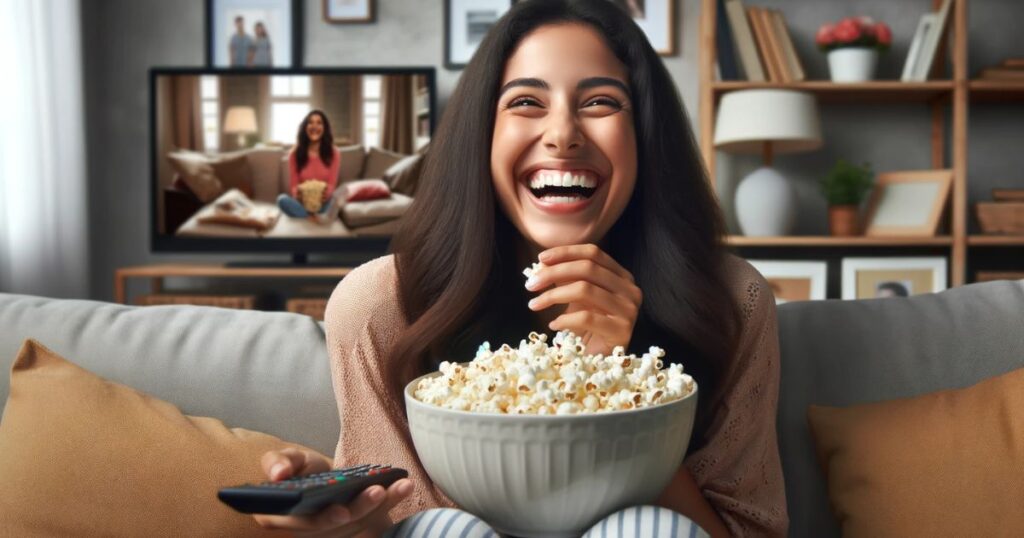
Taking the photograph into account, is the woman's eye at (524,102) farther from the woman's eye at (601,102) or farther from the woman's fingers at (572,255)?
the woman's fingers at (572,255)

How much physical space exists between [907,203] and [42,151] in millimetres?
3070

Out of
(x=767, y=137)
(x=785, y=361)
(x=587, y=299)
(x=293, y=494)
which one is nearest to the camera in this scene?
(x=293, y=494)

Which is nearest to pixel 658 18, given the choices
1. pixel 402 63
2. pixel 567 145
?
pixel 402 63

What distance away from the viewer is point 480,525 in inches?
24.5

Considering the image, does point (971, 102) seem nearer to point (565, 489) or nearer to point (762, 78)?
point (762, 78)

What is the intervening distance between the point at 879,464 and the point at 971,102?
265 cm

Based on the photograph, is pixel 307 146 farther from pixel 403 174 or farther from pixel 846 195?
pixel 846 195

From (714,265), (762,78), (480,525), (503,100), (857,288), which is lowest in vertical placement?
(857,288)

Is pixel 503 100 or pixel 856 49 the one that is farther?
pixel 856 49

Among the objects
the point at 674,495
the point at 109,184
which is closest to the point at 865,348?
the point at 674,495

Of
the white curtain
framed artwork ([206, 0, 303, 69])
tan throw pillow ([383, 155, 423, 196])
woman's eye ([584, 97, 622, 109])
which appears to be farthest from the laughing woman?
framed artwork ([206, 0, 303, 69])

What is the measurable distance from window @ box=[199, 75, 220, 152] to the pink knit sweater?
2.49 m

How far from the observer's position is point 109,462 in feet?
3.22

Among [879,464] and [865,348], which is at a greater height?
[865,348]
